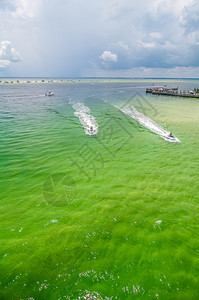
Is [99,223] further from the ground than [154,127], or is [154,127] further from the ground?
[154,127]

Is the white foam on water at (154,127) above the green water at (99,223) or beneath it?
above

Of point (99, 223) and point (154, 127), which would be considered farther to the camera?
point (154, 127)

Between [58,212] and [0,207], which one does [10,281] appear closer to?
[58,212]

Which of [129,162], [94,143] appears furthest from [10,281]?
[94,143]

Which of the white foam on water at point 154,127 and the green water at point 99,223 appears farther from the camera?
the white foam on water at point 154,127

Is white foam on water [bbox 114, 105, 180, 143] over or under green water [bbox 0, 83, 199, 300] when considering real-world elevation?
over

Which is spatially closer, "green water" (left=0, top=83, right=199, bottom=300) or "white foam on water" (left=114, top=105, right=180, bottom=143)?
"green water" (left=0, top=83, right=199, bottom=300)

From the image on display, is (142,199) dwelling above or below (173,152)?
below

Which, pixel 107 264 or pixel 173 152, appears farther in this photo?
pixel 173 152
